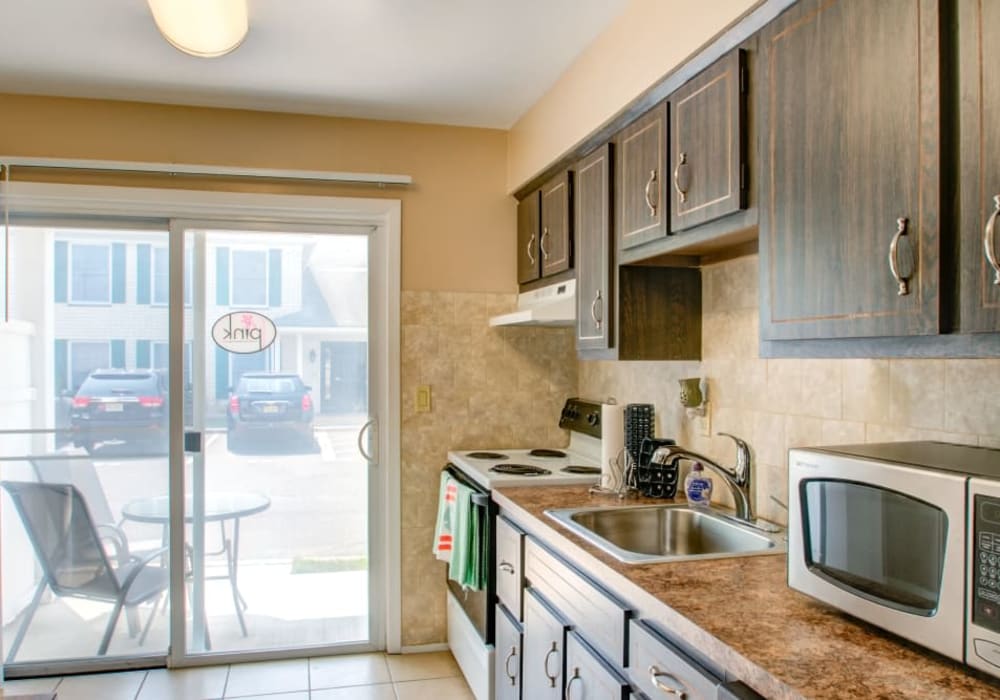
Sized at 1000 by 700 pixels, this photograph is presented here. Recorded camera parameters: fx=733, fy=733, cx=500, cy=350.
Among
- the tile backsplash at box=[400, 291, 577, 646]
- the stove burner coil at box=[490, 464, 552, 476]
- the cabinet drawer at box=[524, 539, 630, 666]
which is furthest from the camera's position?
the tile backsplash at box=[400, 291, 577, 646]

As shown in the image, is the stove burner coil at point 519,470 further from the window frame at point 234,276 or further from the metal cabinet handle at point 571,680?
the window frame at point 234,276

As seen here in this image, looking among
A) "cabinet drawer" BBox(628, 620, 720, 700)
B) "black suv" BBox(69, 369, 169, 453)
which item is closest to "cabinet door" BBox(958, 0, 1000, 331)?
"cabinet drawer" BBox(628, 620, 720, 700)

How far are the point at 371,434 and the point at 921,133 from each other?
2657 millimetres

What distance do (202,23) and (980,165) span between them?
6.43ft

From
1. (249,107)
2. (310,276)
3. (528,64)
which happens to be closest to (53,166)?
(249,107)

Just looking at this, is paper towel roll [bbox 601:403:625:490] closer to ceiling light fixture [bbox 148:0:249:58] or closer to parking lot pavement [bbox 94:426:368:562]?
A: parking lot pavement [bbox 94:426:368:562]

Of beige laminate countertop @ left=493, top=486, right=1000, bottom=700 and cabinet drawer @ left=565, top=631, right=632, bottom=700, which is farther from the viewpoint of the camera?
cabinet drawer @ left=565, top=631, right=632, bottom=700

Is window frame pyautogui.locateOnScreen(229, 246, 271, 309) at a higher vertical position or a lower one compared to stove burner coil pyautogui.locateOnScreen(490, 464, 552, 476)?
higher

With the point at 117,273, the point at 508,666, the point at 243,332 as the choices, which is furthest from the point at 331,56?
the point at 508,666

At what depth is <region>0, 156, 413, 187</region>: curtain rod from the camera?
2994mm

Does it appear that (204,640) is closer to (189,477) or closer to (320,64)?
(189,477)

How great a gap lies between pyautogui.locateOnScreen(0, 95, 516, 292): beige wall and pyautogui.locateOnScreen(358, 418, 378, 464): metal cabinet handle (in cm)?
66

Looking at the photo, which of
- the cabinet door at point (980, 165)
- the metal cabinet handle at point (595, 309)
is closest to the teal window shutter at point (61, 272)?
the metal cabinet handle at point (595, 309)

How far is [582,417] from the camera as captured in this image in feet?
10.9
